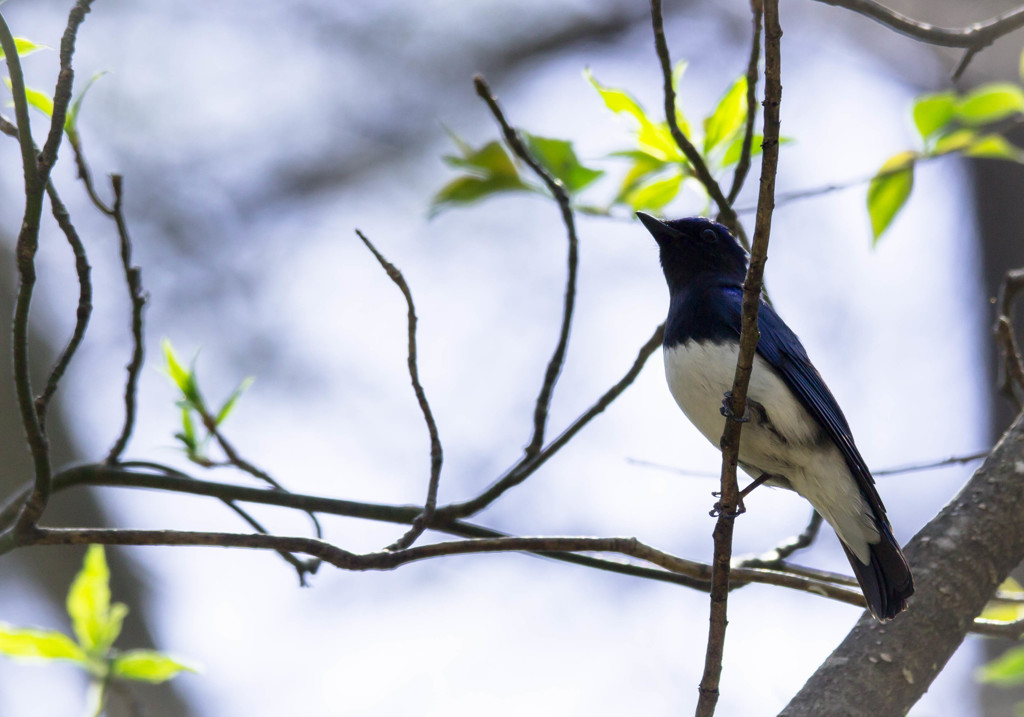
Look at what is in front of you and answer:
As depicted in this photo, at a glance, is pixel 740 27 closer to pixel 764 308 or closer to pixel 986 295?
pixel 986 295

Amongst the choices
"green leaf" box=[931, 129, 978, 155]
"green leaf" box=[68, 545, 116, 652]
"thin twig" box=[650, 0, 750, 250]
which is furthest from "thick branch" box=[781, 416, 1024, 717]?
"green leaf" box=[68, 545, 116, 652]

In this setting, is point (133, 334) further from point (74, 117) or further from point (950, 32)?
point (950, 32)

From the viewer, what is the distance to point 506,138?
8.67 feet

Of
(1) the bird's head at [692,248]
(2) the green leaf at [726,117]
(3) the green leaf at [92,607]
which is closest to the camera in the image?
(3) the green leaf at [92,607]

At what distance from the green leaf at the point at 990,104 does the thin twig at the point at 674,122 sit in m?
0.74

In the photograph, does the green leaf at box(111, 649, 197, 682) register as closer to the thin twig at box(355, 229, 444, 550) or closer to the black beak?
the thin twig at box(355, 229, 444, 550)

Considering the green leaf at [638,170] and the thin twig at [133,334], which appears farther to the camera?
the green leaf at [638,170]

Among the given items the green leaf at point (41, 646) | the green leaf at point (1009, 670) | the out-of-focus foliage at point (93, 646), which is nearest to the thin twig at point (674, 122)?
the green leaf at point (1009, 670)

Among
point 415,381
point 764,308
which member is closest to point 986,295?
point 764,308

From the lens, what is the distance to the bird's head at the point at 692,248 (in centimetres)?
353

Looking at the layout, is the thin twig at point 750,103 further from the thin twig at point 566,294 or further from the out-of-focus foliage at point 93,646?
the out-of-focus foliage at point 93,646

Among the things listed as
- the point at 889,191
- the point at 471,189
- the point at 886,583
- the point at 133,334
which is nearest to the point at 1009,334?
the point at 889,191

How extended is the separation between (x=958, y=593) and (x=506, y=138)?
1608mm

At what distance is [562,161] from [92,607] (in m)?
1.72
